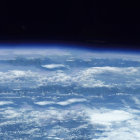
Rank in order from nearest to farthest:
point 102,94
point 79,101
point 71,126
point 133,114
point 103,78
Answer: point 71,126 < point 133,114 < point 79,101 < point 102,94 < point 103,78

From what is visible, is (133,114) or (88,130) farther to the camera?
(133,114)

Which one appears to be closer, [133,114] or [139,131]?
[139,131]

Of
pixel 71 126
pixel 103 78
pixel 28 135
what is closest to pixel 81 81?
pixel 103 78

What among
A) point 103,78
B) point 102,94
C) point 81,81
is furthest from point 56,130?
point 103,78

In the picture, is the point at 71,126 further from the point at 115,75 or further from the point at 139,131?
the point at 115,75

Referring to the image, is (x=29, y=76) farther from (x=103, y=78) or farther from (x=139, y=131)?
(x=139, y=131)

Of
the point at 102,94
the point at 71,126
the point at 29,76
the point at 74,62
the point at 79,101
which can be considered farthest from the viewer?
the point at 74,62
